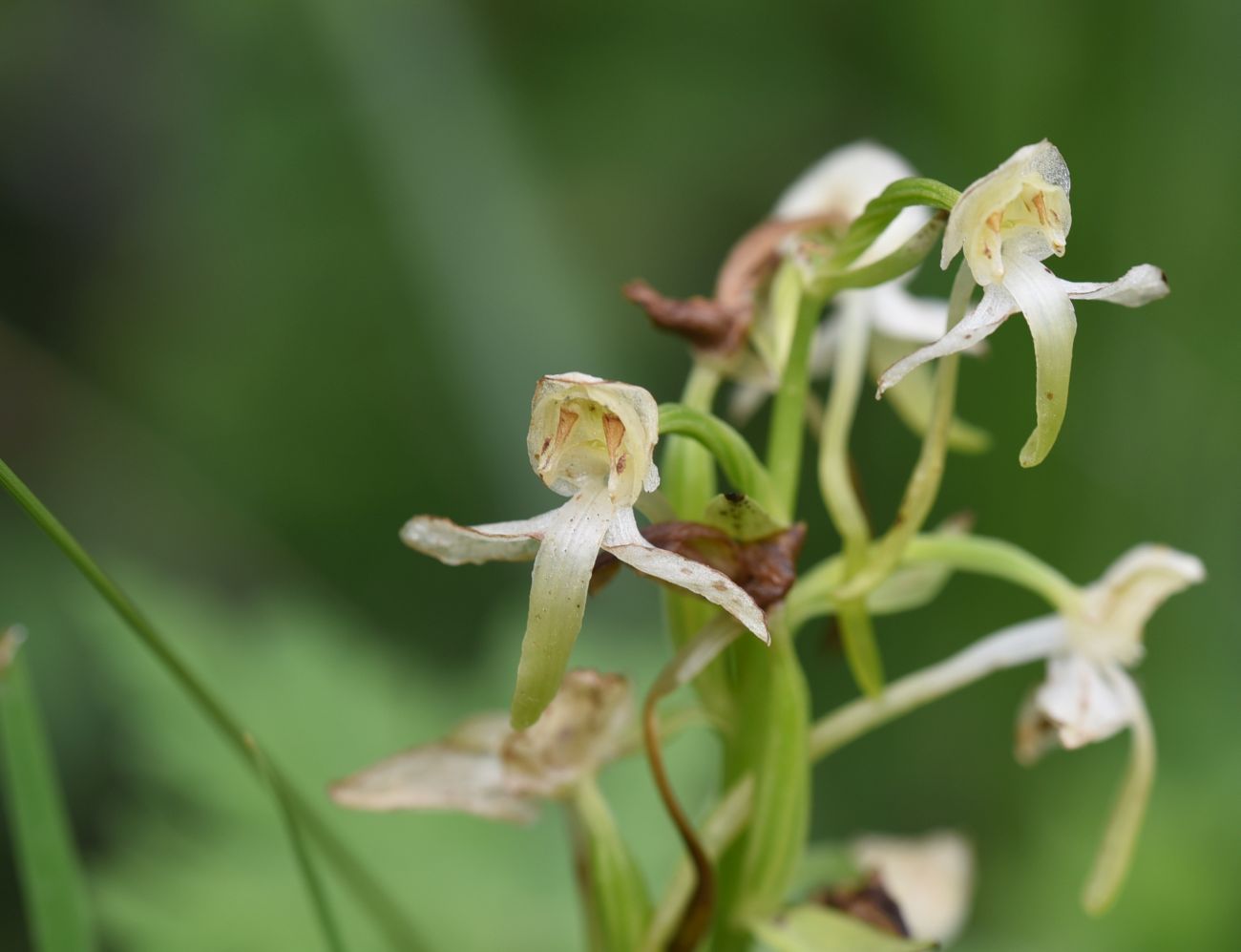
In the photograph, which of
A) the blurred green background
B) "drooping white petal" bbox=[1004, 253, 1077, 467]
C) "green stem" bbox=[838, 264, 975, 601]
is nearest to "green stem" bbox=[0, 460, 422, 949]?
"green stem" bbox=[838, 264, 975, 601]

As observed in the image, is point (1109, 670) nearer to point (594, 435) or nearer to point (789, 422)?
point (789, 422)

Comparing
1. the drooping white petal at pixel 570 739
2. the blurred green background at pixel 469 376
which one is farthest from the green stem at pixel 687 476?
the blurred green background at pixel 469 376

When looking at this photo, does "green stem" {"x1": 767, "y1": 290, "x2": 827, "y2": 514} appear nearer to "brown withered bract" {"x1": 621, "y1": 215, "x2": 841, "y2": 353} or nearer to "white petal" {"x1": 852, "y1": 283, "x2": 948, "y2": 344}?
"brown withered bract" {"x1": 621, "y1": 215, "x2": 841, "y2": 353}

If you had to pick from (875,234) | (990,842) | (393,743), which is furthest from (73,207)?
(875,234)

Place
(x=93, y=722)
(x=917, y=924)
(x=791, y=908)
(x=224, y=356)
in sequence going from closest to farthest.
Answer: (x=791, y=908)
(x=917, y=924)
(x=93, y=722)
(x=224, y=356)

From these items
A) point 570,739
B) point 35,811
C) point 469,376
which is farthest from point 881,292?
point 469,376

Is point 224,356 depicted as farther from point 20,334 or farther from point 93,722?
point 93,722
